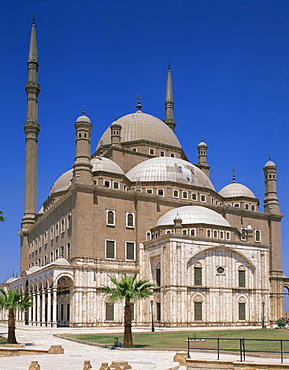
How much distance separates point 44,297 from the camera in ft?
153

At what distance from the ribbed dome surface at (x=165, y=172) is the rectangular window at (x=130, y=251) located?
348 inches

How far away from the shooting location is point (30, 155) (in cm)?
6438

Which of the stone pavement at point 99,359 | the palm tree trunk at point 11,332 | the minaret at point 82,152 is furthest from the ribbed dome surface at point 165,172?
the stone pavement at point 99,359

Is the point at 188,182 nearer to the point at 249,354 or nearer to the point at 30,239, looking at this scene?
the point at 30,239

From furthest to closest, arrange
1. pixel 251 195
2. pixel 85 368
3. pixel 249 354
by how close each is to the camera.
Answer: pixel 251 195 → pixel 249 354 → pixel 85 368

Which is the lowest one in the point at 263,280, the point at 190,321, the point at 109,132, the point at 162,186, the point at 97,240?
the point at 190,321

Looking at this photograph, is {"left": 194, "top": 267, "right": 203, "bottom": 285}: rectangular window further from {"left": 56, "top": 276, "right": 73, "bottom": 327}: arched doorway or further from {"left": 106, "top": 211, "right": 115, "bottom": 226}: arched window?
{"left": 56, "top": 276, "right": 73, "bottom": 327}: arched doorway

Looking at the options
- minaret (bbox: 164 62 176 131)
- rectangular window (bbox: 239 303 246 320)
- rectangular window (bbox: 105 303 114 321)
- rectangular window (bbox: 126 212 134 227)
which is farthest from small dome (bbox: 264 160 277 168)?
rectangular window (bbox: 105 303 114 321)

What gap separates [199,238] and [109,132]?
24053 mm

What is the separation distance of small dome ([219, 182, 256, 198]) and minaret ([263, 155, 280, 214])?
2927mm

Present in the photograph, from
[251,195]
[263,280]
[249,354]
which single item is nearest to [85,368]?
[249,354]

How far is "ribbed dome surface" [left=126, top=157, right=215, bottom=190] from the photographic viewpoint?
182 ft

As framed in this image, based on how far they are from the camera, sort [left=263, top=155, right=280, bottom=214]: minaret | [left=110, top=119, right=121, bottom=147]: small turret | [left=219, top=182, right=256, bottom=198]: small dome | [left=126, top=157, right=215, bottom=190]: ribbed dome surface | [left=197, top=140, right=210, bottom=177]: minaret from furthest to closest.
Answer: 1. [left=197, top=140, right=210, bottom=177]: minaret
2. [left=219, top=182, right=256, bottom=198]: small dome
3. [left=263, top=155, right=280, bottom=214]: minaret
4. [left=110, top=119, right=121, bottom=147]: small turret
5. [left=126, top=157, right=215, bottom=190]: ribbed dome surface

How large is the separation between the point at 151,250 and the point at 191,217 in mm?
5175
